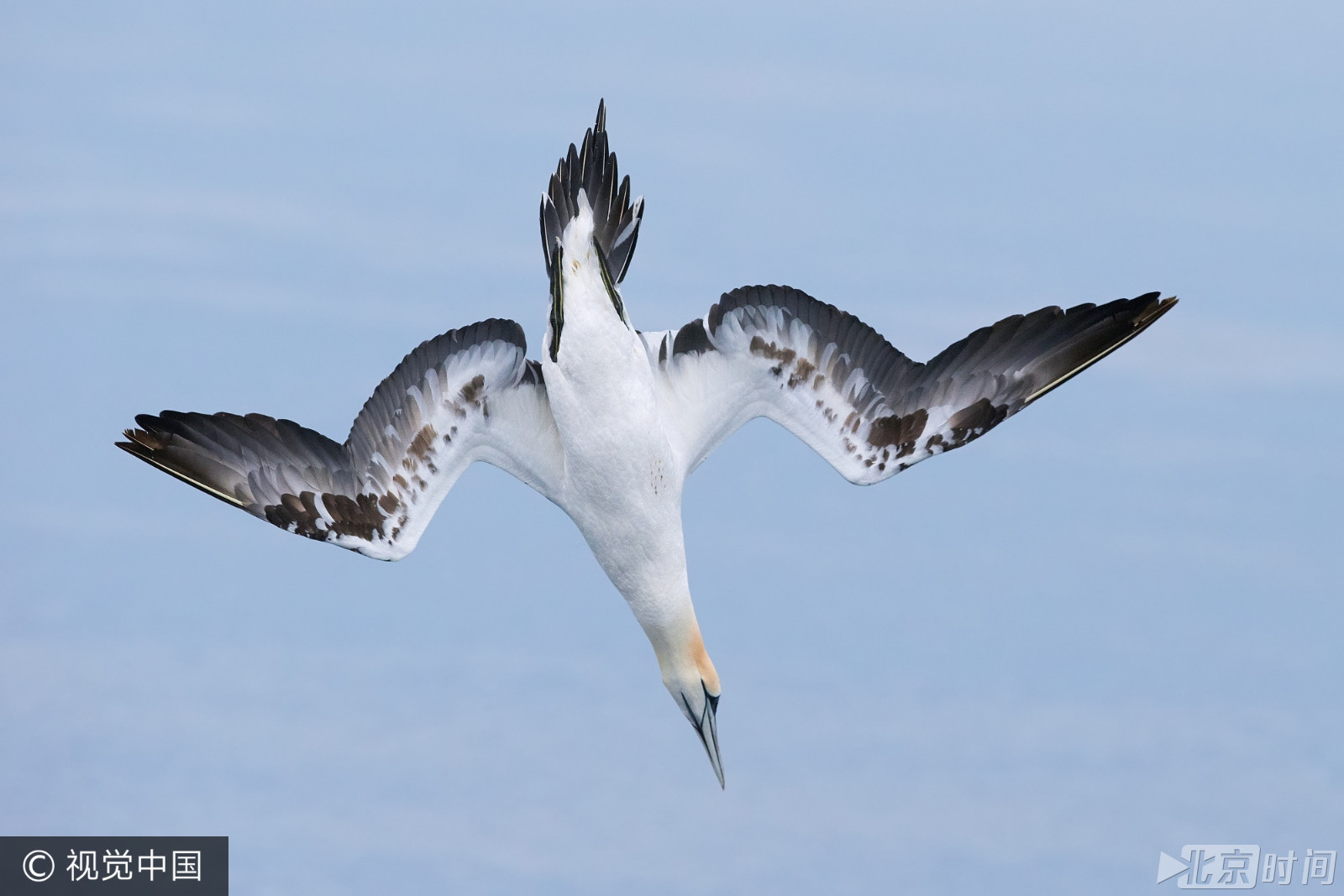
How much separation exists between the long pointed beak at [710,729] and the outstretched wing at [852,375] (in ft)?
6.45

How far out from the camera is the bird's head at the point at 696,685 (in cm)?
1684

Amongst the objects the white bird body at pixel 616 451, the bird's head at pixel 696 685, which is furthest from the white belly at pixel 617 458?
the bird's head at pixel 696 685

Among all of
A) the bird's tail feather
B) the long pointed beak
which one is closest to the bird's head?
the long pointed beak

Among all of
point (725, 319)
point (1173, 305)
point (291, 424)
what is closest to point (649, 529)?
point (725, 319)

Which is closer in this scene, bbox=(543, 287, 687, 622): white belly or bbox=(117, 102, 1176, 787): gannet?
bbox=(543, 287, 687, 622): white belly

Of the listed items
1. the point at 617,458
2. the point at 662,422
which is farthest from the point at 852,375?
the point at 617,458

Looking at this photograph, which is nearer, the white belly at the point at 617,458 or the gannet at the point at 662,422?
the white belly at the point at 617,458

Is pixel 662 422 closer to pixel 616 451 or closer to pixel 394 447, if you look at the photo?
pixel 616 451

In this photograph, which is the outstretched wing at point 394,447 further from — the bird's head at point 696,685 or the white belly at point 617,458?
the bird's head at point 696,685

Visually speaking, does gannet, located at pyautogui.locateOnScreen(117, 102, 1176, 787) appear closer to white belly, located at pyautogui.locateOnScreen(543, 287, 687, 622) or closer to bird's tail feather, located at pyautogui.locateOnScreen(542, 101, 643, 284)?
white belly, located at pyautogui.locateOnScreen(543, 287, 687, 622)

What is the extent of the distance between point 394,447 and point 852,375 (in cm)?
372

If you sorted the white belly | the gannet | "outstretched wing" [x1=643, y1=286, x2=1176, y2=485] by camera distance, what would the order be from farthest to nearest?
"outstretched wing" [x1=643, y1=286, x2=1176, y2=485], the gannet, the white belly

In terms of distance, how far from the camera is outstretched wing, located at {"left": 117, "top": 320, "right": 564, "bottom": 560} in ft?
53.7

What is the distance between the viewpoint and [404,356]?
1653cm
